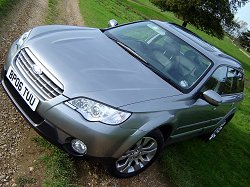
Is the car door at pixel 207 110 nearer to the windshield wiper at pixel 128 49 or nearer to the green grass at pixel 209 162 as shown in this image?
the green grass at pixel 209 162

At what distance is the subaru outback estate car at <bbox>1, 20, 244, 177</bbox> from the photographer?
3.83 m

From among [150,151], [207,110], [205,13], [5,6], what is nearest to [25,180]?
[150,151]

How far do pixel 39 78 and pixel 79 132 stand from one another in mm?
832

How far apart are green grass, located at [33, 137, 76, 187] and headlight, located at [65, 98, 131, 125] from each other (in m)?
0.87

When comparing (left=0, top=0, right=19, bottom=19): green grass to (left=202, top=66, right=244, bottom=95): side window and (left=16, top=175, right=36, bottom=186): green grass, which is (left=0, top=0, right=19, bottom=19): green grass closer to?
(left=202, top=66, right=244, bottom=95): side window

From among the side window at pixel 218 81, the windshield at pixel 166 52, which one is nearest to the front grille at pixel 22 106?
the windshield at pixel 166 52

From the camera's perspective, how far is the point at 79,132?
376 centimetres

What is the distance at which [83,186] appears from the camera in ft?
14.0

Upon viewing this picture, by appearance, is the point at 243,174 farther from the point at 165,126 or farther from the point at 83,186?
the point at 83,186

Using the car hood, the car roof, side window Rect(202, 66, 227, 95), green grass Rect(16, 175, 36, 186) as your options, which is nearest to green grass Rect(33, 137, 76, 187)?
green grass Rect(16, 175, 36, 186)

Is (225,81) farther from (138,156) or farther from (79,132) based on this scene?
(79,132)

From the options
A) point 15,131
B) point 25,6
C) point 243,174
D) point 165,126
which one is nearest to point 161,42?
point 165,126

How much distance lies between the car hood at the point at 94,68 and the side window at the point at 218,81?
2.86ft

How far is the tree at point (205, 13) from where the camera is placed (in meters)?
32.6
